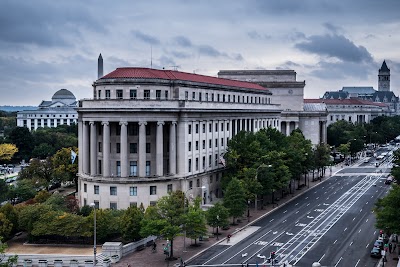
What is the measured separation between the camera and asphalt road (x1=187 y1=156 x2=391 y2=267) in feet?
206

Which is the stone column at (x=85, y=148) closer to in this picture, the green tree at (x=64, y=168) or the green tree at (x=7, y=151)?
the green tree at (x=64, y=168)

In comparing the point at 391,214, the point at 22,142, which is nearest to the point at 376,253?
the point at 391,214

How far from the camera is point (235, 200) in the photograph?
79.6 metres

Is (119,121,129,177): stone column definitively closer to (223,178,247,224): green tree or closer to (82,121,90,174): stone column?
(82,121,90,174): stone column

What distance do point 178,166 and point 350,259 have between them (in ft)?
126

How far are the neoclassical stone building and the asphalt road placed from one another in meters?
17.9

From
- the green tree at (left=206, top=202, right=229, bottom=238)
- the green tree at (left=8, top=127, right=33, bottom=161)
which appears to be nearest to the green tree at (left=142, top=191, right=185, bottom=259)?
the green tree at (left=206, top=202, right=229, bottom=238)

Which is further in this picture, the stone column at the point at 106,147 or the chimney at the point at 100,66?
the chimney at the point at 100,66

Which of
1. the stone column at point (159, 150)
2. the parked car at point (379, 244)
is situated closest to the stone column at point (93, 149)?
the stone column at point (159, 150)

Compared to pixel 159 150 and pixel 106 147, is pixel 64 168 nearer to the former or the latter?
pixel 106 147

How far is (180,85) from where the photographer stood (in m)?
96.9

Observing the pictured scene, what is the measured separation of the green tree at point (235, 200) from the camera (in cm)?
7962

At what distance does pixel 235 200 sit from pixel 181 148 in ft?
55.5

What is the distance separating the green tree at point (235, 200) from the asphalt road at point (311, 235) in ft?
10.5
